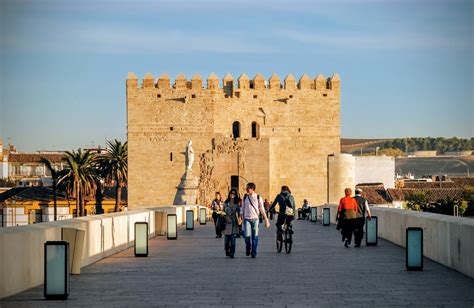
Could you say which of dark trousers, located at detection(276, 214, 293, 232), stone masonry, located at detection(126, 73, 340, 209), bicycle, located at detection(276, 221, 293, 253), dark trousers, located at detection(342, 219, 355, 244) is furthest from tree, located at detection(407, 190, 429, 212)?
bicycle, located at detection(276, 221, 293, 253)

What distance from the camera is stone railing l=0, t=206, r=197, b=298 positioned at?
33.7 feet

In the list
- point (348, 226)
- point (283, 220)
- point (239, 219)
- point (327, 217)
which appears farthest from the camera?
point (327, 217)

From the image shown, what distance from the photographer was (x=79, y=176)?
2557 inches

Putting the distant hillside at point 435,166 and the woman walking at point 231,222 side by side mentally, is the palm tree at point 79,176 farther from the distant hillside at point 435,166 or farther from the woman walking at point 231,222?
the distant hillside at point 435,166

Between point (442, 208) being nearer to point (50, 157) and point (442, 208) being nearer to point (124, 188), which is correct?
point (124, 188)

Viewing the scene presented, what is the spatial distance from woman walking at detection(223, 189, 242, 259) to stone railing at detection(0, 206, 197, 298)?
1.94 m

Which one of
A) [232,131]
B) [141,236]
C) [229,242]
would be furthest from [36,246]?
[232,131]

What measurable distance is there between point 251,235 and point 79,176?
163 feet

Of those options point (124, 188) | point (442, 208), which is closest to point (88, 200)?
point (124, 188)

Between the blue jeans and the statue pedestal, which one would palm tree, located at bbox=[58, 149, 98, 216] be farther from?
the blue jeans

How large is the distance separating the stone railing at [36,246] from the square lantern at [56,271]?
0.42 m

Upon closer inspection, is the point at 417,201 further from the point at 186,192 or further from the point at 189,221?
the point at 189,221

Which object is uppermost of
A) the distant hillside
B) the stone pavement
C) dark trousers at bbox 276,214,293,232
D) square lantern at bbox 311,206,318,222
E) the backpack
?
the distant hillside

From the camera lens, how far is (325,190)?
60.9 m
